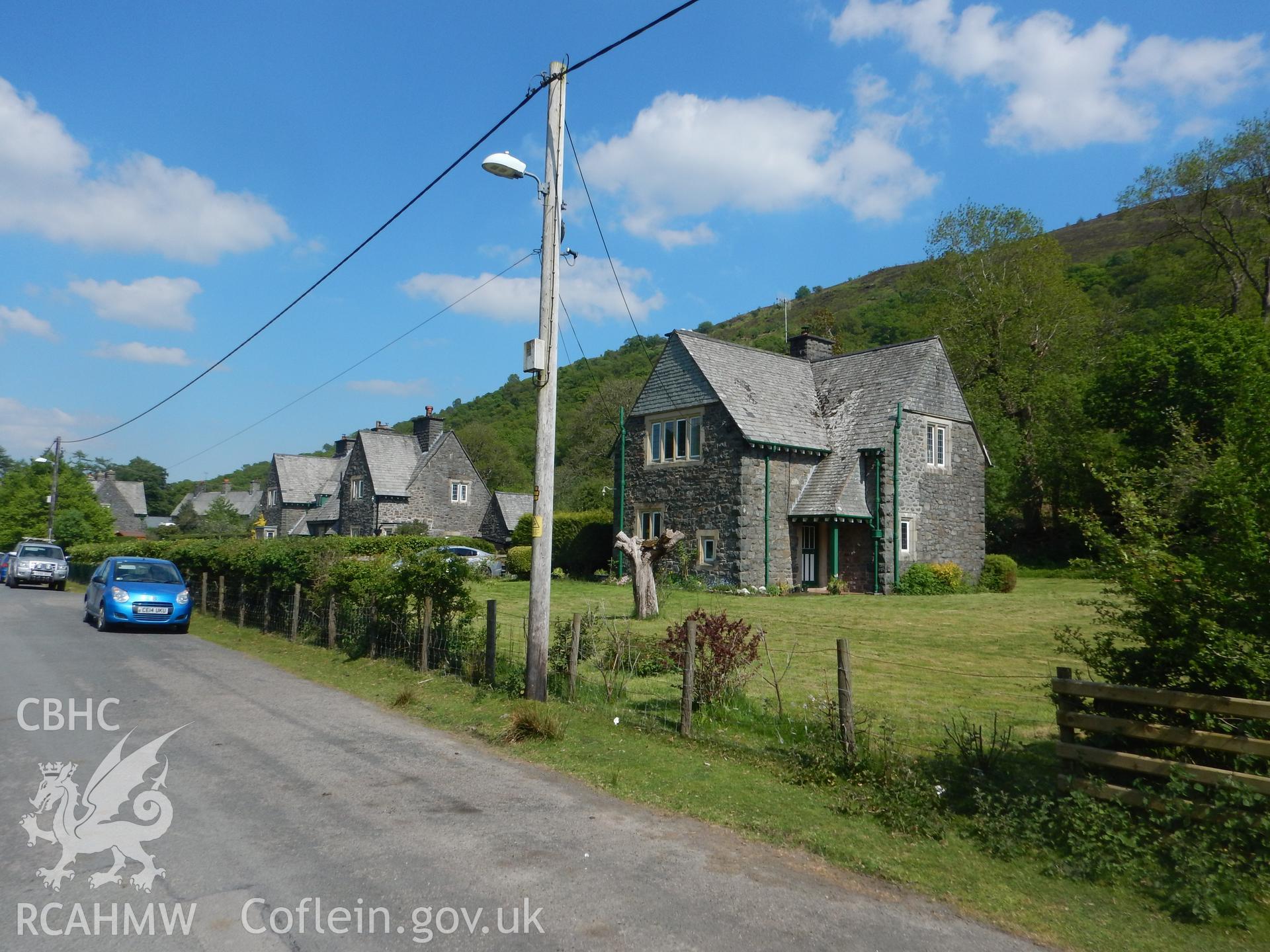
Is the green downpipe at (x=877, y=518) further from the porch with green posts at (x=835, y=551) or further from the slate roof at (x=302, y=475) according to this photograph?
the slate roof at (x=302, y=475)

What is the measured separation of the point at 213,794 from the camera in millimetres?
7027

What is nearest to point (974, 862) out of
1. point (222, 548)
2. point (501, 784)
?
point (501, 784)

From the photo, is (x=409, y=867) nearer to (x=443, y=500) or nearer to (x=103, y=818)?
(x=103, y=818)

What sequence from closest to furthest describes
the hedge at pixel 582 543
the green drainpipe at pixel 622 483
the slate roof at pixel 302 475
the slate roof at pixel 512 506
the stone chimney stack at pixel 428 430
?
the green drainpipe at pixel 622 483
the hedge at pixel 582 543
the slate roof at pixel 512 506
the stone chimney stack at pixel 428 430
the slate roof at pixel 302 475

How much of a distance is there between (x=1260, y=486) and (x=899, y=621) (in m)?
14.8

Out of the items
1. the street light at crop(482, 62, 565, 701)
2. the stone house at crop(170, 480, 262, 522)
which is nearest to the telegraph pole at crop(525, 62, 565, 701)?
the street light at crop(482, 62, 565, 701)

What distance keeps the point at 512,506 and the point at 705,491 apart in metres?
24.6

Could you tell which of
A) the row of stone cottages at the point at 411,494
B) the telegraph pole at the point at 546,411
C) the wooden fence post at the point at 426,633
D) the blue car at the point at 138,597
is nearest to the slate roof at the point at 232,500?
the row of stone cottages at the point at 411,494

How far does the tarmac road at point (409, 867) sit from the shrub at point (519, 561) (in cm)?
2557

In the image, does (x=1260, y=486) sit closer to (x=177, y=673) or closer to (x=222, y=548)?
(x=177, y=673)

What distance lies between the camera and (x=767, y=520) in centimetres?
2811

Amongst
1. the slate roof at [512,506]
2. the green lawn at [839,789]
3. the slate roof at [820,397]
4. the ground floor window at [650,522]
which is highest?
the slate roof at [820,397]

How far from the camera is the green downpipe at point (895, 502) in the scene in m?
27.8

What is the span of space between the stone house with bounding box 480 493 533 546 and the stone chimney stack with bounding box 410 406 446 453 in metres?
6.54
